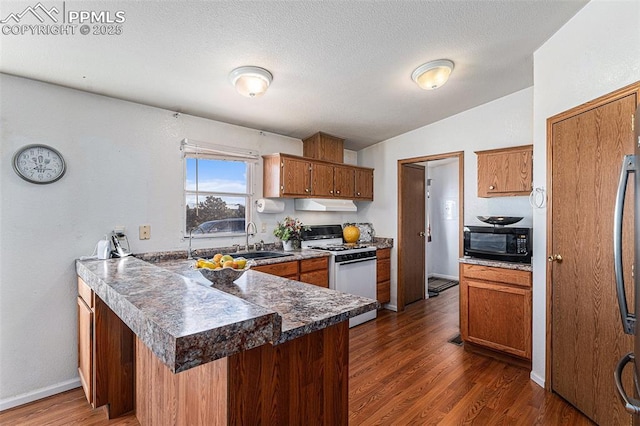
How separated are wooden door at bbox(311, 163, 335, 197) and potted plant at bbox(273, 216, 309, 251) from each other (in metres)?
0.44

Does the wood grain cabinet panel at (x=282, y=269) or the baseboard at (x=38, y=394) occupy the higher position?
the wood grain cabinet panel at (x=282, y=269)

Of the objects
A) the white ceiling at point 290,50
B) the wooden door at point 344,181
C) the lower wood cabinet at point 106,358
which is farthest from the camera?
the wooden door at point 344,181

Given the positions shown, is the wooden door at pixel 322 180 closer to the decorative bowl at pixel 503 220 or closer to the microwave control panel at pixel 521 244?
the decorative bowl at pixel 503 220

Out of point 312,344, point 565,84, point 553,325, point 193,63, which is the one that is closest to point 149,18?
point 193,63

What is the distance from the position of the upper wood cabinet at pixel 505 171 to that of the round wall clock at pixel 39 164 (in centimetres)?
373

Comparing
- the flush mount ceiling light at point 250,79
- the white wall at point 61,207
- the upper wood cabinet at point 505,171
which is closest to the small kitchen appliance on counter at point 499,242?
the upper wood cabinet at point 505,171

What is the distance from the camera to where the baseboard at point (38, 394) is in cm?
216

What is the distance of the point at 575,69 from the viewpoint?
2182mm

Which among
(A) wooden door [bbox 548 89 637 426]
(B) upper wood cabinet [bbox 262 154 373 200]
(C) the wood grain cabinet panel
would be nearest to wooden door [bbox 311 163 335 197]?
(B) upper wood cabinet [bbox 262 154 373 200]

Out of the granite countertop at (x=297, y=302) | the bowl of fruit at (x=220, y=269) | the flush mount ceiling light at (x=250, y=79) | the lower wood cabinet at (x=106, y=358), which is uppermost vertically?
the flush mount ceiling light at (x=250, y=79)

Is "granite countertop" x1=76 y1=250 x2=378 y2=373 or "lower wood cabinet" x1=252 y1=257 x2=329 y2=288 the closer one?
"granite countertop" x1=76 y1=250 x2=378 y2=373

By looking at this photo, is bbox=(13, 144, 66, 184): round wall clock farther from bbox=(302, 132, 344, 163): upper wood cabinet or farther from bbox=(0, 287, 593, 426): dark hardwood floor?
bbox=(302, 132, 344, 163): upper wood cabinet

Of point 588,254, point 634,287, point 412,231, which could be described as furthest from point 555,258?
point 412,231

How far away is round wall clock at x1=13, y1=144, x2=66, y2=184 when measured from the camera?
218 cm
